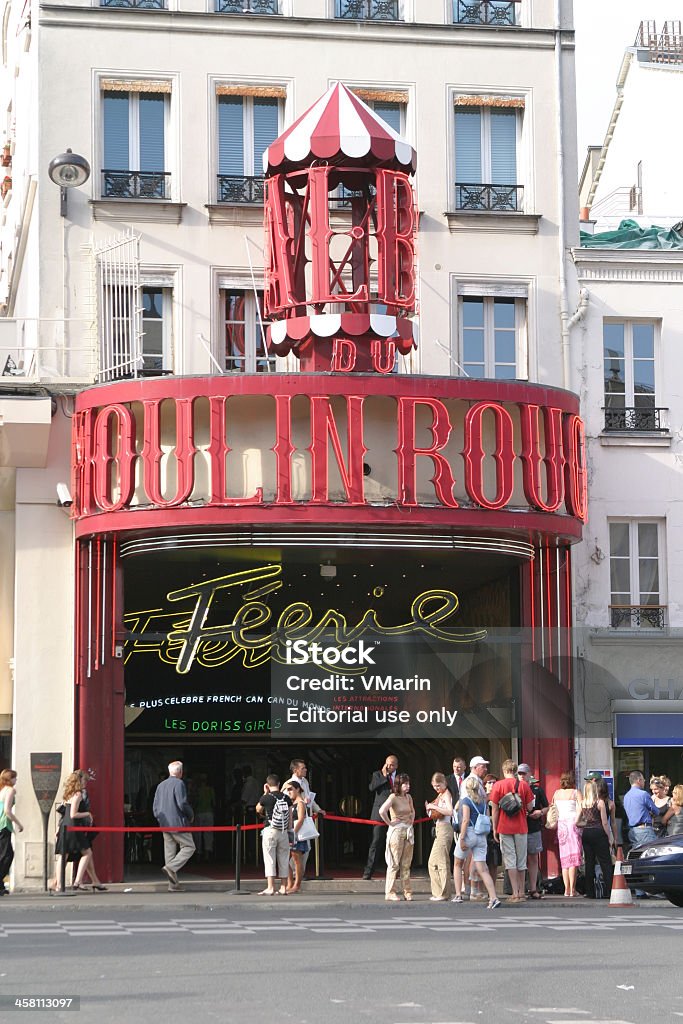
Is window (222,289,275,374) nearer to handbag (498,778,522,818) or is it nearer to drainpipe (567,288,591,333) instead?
drainpipe (567,288,591,333)

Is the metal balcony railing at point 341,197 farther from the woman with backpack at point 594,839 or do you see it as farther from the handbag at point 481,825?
the handbag at point 481,825

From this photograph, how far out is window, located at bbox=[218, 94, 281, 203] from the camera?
85.3ft

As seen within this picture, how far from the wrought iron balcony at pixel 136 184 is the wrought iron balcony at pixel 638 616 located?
8852mm

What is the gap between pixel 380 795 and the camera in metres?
23.8

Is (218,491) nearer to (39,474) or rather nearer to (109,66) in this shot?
(39,474)

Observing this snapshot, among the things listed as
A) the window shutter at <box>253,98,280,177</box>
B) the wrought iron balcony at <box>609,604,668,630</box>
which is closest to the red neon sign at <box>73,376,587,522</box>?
the wrought iron balcony at <box>609,604,668,630</box>

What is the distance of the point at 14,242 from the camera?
29406 millimetres

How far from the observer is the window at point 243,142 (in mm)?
26000

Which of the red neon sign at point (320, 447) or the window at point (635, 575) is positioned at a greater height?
the red neon sign at point (320, 447)

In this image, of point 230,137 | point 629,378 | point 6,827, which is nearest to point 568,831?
point 6,827

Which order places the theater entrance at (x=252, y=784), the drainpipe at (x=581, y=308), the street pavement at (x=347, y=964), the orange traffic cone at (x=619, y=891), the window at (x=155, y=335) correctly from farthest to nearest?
the theater entrance at (x=252, y=784)
the drainpipe at (x=581, y=308)
the window at (x=155, y=335)
the orange traffic cone at (x=619, y=891)
the street pavement at (x=347, y=964)

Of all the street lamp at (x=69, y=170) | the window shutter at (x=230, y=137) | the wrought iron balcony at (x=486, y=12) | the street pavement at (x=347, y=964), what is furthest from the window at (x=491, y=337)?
the street pavement at (x=347, y=964)

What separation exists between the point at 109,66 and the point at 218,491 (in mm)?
6944

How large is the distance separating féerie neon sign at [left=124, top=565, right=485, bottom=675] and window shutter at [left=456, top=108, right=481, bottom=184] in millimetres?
6486
